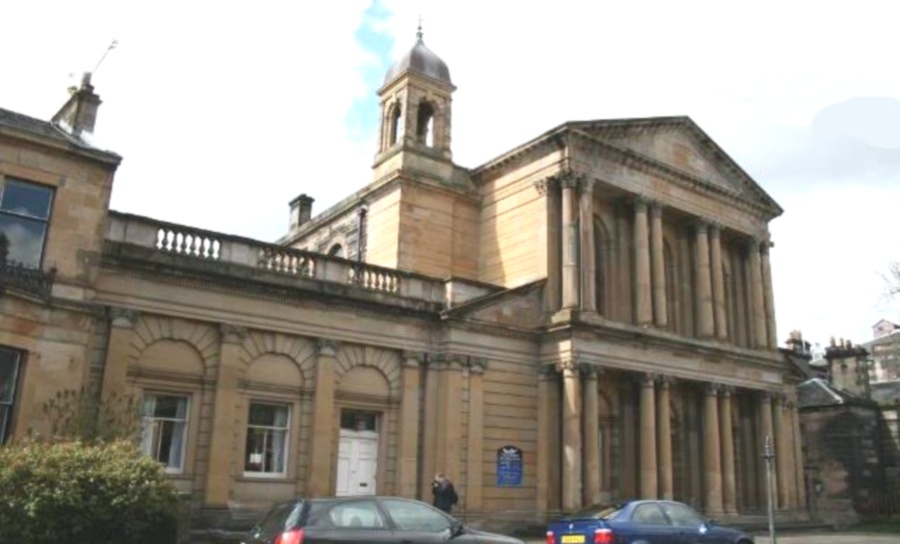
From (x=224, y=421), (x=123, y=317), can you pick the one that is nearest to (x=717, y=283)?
(x=224, y=421)

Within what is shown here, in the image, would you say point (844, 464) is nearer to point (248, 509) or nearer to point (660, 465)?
point (660, 465)

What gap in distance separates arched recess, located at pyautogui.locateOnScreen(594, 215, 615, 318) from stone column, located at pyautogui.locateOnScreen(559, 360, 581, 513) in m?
4.56

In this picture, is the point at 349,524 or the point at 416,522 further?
the point at 416,522

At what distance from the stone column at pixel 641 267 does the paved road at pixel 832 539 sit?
7.74 m

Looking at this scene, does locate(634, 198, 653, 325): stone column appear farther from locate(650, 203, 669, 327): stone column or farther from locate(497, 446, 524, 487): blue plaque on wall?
locate(497, 446, 524, 487): blue plaque on wall

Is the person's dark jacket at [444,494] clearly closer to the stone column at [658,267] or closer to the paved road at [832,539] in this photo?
the paved road at [832,539]

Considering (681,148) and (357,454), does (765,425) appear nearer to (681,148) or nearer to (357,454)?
(681,148)

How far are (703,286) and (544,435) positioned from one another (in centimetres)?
943

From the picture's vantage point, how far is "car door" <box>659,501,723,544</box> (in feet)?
49.6

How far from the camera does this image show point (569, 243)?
85.8 ft

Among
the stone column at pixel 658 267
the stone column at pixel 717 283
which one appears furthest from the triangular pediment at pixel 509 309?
the stone column at pixel 717 283

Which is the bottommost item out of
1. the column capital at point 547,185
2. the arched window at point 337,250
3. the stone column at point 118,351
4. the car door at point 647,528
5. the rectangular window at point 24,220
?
the car door at point 647,528

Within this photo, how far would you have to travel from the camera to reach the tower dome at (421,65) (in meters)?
30.6

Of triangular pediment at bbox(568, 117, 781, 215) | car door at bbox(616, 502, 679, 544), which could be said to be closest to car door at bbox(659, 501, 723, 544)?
car door at bbox(616, 502, 679, 544)
